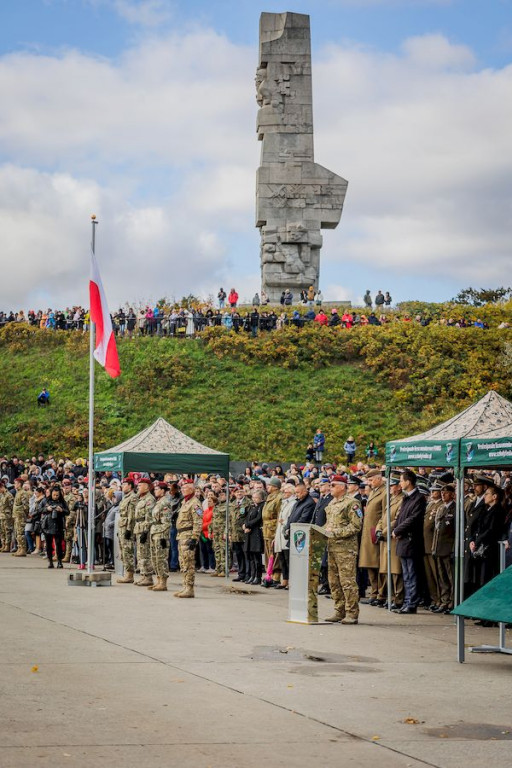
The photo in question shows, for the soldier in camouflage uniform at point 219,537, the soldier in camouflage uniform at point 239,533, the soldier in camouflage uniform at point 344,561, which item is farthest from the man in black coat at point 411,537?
the soldier in camouflage uniform at point 219,537

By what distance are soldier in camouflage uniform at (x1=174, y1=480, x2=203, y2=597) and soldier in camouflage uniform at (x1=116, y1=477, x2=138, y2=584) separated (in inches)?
97.7

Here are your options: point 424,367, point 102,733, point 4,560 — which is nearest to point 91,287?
point 4,560

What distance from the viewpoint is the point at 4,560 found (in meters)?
26.7

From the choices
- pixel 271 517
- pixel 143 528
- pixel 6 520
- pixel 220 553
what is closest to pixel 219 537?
pixel 220 553

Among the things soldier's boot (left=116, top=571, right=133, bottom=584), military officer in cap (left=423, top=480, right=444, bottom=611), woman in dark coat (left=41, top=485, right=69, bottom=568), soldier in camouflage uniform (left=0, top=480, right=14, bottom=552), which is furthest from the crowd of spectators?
military officer in cap (left=423, top=480, right=444, bottom=611)

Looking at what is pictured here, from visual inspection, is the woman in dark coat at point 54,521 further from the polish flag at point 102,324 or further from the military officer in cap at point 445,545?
the military officer in cap at point 445,545

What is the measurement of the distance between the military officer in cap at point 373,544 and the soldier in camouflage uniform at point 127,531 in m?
4.77

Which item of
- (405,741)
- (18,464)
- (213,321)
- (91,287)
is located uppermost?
(213,321)

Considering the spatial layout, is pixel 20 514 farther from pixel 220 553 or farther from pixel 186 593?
pixel 186 593

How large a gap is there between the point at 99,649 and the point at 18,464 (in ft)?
88.9

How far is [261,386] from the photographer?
46.1m

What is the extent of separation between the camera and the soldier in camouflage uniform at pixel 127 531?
20719 mm

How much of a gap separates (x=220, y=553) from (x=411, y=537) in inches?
285

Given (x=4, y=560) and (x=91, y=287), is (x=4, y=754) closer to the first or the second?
(x=91, y=287)
